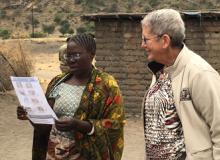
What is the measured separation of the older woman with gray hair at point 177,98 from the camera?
2.74 metres

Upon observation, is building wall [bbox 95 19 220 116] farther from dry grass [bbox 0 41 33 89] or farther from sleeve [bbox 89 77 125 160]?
sleeve [bbox 89 77 125 160]

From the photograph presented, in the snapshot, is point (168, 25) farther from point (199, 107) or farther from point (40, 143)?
point (40, 143)

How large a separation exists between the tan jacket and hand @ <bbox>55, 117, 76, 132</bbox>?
80cm

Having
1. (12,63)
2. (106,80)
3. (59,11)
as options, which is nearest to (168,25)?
(106,80)

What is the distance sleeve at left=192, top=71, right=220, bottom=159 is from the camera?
2.72m

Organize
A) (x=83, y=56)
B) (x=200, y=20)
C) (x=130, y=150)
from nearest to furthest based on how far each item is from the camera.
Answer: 1. (x=83, y=56)
2. (x=130, y=150)
3. (x=200, y=20)

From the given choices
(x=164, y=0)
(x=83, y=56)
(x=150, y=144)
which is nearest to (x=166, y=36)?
(x=150, y=144)

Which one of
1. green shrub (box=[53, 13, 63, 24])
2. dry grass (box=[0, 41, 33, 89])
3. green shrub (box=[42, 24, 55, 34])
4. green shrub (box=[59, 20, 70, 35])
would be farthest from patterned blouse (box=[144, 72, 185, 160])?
green shrub (box=[53, 13, 63, 24])

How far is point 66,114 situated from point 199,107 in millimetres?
1128

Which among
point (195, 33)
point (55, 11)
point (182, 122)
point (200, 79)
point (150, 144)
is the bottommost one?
point (55, 11)

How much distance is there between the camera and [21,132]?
37.4 ft

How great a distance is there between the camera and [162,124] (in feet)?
9.75

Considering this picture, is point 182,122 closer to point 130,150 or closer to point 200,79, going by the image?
point 200,79

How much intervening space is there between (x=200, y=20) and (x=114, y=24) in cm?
183
